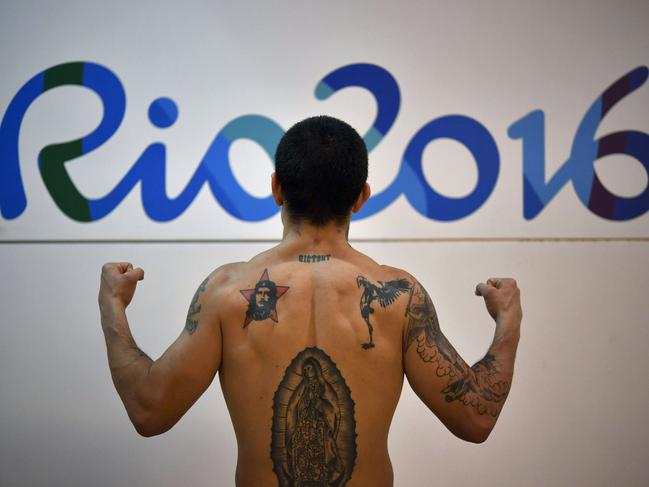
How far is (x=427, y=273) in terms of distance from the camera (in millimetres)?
2246

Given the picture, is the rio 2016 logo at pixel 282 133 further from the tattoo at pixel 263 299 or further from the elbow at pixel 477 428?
the elbow at pixel 477 428

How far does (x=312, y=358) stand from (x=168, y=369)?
32 centimetres

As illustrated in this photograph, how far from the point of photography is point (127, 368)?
1127 millimetres

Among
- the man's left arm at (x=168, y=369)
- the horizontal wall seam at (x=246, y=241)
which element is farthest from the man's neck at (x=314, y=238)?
the horizontal wall seam at (x=246, y=241)

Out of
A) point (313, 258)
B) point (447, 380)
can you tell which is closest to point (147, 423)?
point (313, 258)

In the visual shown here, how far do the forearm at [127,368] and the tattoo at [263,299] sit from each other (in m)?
0.25

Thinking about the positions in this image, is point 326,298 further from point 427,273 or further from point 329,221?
point 427,273

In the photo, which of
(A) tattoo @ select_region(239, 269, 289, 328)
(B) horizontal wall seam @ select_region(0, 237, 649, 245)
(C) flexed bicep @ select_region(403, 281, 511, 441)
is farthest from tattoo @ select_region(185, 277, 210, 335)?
(B) horizontal wall seam @ select_region(0, 237, 649, 245)

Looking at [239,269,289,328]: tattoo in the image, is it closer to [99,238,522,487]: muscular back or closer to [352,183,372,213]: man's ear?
[99,238,522,487]: muscular back

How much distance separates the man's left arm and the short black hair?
0.27 metres

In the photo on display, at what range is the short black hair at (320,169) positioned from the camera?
114cm

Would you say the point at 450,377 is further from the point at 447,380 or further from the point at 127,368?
the point at 127,368

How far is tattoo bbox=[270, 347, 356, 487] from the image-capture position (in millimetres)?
1111

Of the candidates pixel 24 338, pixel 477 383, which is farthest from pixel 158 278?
pixel 477 383
